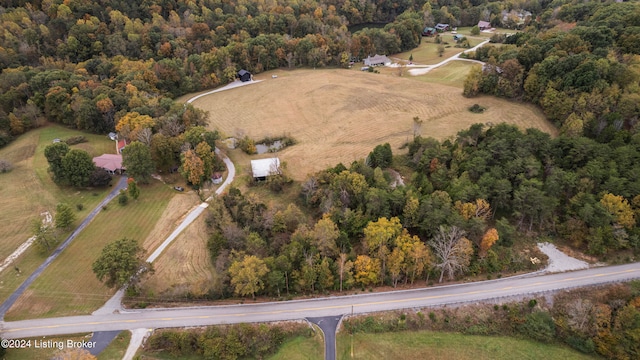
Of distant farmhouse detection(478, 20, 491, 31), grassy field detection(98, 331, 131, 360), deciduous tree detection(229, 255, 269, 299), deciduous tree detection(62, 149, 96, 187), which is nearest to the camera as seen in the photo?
grassy field detection(98, 331, 131, 360)

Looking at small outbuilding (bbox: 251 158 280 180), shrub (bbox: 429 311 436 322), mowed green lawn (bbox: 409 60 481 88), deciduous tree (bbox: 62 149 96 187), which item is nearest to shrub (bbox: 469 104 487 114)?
mowed green lawn (bbox: 409 60 481 88)

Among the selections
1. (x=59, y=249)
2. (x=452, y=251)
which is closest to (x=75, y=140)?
(x=59, y=249)

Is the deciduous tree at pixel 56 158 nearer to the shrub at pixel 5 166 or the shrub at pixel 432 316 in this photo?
the shrub at pixel 5 166

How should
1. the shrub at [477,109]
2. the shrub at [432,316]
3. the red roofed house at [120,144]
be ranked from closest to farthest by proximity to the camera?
1. the shrub at [432,316]
2. the red roofed house at [120,144]
3. the shrub at [477,109]

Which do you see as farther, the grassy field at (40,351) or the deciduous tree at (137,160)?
the deciduous tree at (137,160)

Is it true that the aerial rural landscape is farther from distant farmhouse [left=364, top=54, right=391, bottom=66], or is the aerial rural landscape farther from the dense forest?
distant farmhouse [left=364, top=54, right=391, bottom=66]

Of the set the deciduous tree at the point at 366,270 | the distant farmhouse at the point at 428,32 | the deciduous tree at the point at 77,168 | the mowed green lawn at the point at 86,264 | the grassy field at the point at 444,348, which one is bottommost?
the grassy field at the point at 444,348

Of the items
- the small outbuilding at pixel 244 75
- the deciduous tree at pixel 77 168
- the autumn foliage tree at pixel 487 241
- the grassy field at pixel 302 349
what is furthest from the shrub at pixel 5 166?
the autumn foliage tree at pixel 487 241
